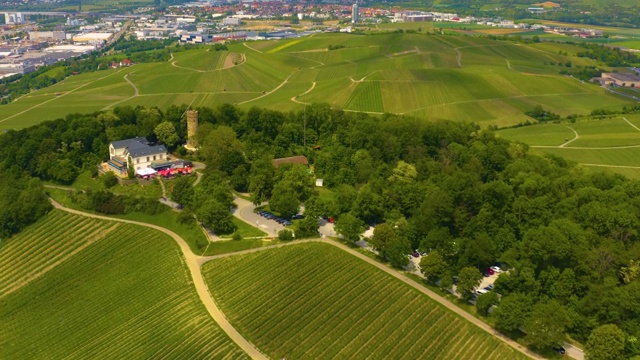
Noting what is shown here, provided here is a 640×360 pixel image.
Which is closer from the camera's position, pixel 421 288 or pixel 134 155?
pixel 421 288

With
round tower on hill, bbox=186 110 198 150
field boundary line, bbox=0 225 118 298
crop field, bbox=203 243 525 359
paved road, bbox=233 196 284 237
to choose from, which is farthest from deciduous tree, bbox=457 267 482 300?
round tower on hill, bbox=186 110 198 150

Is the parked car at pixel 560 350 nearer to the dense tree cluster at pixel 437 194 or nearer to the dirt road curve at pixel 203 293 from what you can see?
the dense tree cluster at pixel 437 194

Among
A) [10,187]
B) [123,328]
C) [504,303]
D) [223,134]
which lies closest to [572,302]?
[504,303]

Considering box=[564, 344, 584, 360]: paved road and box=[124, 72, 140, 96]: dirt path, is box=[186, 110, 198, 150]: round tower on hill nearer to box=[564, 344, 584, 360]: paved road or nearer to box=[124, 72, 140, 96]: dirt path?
box=[564, 344, 584, 360]: paved road

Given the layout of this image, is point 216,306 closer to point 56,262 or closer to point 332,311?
point 332,311

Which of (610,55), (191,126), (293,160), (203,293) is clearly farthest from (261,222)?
(610,55)

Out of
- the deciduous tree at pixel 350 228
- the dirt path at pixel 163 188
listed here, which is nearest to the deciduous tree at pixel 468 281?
the deciduous tree at pixel 350 228
